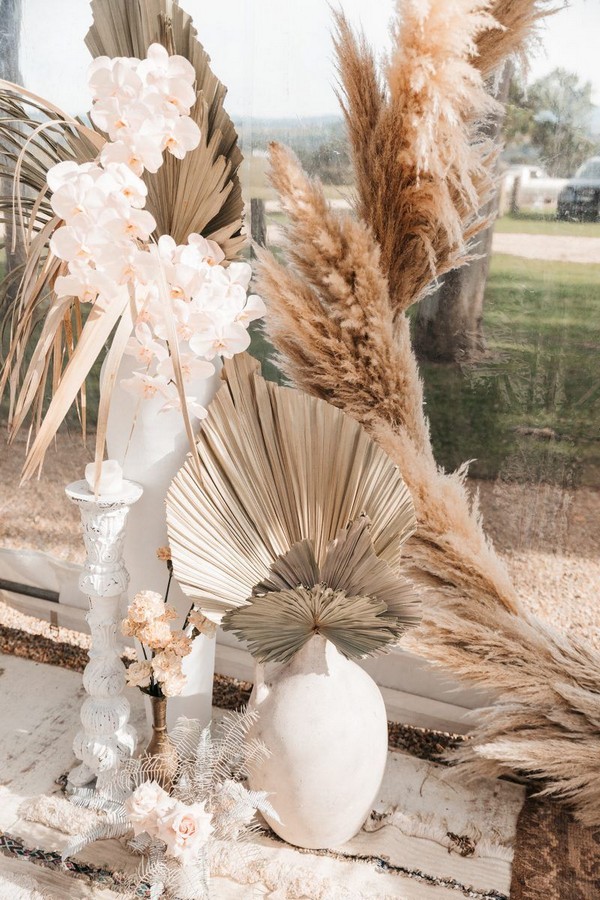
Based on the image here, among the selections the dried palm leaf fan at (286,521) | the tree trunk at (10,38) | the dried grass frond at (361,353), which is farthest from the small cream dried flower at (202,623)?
the tree trunk at (10,38)

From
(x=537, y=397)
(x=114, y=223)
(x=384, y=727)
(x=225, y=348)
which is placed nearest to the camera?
(x=114, y=223)

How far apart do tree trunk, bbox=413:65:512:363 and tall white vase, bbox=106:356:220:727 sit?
42 centimetres

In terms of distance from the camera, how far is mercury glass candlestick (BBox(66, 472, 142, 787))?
1.12 metres

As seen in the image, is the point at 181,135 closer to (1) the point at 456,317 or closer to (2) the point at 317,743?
(1) the point at 456,317

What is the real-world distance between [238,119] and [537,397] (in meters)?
0.74

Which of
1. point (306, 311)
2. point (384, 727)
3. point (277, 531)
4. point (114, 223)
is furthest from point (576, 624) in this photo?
point (114, 223)

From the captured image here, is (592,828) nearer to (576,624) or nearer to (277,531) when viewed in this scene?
(576,624)

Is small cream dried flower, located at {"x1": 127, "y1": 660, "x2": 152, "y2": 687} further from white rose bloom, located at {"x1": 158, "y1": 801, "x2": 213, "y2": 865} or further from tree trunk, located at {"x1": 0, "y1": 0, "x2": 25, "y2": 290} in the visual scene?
tree trunk, located at {"x1": 0, "y1": 0, "x2": 25, "y2": 290}

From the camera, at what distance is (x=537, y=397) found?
4.43 feet

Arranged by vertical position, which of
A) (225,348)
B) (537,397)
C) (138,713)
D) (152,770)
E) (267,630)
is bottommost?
(138,713)

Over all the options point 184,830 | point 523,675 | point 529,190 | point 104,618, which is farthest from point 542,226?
point 184,830

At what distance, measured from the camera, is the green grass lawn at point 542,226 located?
4.16ft

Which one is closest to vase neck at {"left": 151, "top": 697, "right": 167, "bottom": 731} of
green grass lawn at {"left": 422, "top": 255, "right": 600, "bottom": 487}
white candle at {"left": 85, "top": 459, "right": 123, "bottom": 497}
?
white candle at {"left": 85, "top": 459, "right": 123, "bottom": 497}

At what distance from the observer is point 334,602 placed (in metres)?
1.02
